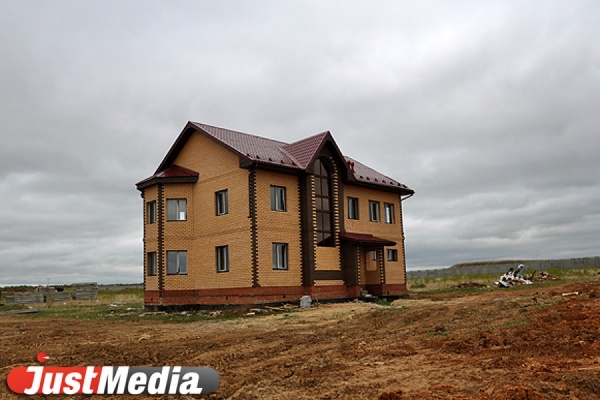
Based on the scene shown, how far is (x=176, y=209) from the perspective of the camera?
85.0 feet

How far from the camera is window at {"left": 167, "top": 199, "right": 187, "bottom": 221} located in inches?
1016

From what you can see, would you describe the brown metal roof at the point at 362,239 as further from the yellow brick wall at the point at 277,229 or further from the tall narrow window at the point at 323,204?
the yellow brick wall at the point at 277,229

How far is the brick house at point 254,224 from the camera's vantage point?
23045mm

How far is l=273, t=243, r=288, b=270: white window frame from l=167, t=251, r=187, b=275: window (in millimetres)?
4678

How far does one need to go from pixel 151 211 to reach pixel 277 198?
670 centimetres

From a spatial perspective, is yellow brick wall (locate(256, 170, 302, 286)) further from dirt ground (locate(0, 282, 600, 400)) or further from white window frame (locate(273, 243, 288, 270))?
dirt ground (locate(0, 282, 600, 400))

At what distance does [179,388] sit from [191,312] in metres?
15.4

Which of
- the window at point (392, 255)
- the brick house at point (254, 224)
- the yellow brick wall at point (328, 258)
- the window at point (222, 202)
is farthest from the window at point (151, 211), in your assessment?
the window at point (392, 255)

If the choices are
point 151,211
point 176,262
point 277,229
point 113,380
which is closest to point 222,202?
point 277,229

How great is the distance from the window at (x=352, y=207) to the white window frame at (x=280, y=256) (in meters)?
5.06

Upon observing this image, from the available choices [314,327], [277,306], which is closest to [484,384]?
[314,327]

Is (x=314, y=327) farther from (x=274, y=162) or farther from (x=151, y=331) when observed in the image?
(x=274, y=162)

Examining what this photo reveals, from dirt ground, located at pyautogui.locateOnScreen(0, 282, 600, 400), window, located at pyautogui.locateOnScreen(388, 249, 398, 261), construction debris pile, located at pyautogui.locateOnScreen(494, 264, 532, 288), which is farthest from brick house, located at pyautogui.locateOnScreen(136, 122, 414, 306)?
construction debris pile, located at pyautogui.locateOnScreen(494, 264, 532, 288)

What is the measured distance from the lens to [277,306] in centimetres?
2261
